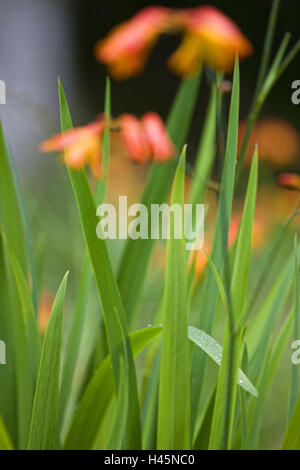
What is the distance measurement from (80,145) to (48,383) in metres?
0.24

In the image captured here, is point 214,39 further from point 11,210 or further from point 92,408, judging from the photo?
point 92,408

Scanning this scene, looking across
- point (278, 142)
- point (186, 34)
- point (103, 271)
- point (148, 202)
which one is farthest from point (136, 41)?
point (278, 142)

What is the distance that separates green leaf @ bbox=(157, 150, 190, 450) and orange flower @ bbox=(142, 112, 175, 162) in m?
0.17

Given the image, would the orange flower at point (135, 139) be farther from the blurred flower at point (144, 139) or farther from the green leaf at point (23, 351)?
the green leaf at point (23, 351)

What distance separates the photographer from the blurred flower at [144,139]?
A: 0.67 metres

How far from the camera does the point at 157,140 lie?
2.26 feet

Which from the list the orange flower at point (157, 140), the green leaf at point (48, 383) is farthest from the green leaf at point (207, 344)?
the orange flower at point (157, 140)

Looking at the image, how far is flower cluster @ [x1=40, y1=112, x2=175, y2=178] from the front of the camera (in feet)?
1.88

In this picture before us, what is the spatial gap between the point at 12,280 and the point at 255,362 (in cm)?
24

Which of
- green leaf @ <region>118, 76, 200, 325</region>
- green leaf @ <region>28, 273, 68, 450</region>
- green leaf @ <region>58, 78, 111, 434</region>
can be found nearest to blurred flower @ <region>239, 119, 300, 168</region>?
green leaf @ <region>118, 76, 200, 325</region>

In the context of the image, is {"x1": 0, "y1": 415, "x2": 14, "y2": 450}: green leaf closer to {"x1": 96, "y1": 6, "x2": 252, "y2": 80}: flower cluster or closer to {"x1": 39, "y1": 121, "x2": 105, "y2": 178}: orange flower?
{"x1": 39, "y1": 121, "x2": 105, "y2": 178}: orange flower

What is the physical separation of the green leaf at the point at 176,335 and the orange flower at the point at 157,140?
0.54 feet

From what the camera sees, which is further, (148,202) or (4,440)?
(148,202)
